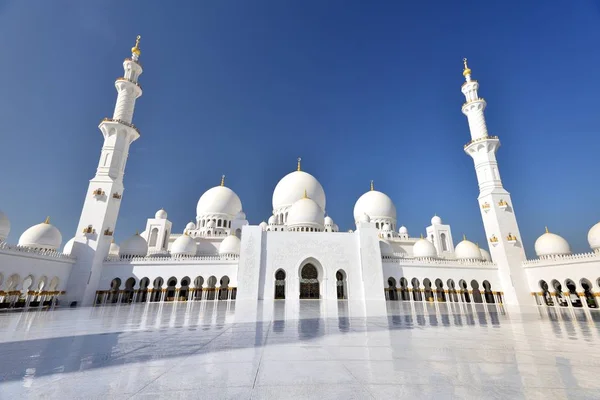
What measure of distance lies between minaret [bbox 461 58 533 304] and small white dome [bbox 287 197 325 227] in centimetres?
1438

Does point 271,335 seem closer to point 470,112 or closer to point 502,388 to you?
point 502,388

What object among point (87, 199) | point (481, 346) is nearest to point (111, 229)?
point (87, 199)

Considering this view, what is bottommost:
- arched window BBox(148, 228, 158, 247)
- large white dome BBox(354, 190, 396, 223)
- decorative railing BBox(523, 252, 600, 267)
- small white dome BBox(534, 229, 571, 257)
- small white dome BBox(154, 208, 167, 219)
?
decorative railing BBox(523, 252, 600, 267)

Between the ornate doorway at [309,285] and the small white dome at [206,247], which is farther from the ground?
the small white dome at [206,247]

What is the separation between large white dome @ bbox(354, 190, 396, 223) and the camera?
1257 inches

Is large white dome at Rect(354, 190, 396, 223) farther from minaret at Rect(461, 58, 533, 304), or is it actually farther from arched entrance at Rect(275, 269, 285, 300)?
arched entrance at Rect(275, 269, 285, 300)

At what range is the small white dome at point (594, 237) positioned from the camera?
19109 mm

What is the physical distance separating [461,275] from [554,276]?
5851 mm

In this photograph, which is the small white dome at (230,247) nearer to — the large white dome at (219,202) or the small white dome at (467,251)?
the large white dome at (219,202)

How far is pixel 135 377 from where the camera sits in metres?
2.78

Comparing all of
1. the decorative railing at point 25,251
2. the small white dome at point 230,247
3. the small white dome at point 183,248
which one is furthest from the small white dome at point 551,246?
the decorative railing at point 25,251

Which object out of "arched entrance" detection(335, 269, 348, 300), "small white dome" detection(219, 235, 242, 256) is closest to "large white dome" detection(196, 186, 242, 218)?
"small white dome" detection(219, 235, 242, 256)

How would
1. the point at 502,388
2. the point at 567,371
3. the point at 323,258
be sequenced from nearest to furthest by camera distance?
the point at 502,388
the point at 567,371
the point at 323,258

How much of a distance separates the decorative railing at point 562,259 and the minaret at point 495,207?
89 cm
